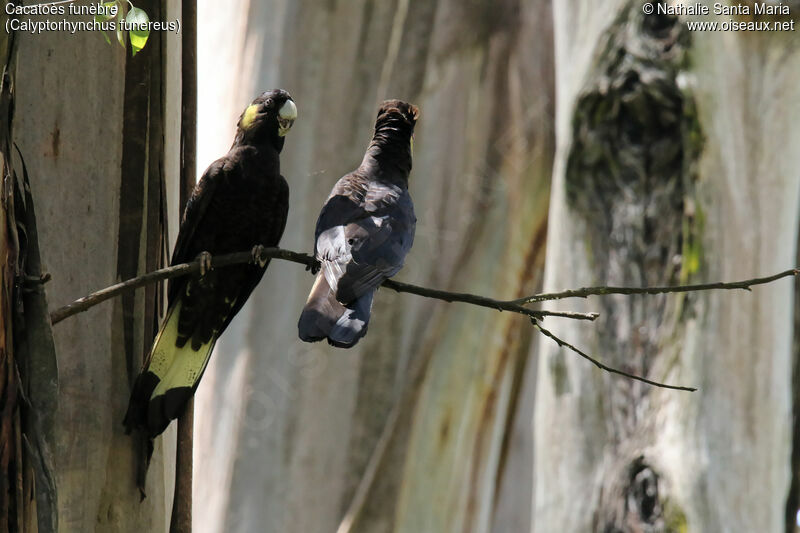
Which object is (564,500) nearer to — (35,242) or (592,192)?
(592,192)

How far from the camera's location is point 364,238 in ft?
5.97

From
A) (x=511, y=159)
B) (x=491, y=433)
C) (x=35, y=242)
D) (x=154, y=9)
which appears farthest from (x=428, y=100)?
(x=35, y=242)

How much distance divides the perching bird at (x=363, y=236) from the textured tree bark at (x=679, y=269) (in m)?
0.81

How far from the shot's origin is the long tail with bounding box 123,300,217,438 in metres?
1.47

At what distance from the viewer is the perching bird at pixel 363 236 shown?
152 cm

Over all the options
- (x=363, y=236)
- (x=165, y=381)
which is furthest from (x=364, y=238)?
(x=165, y=381)

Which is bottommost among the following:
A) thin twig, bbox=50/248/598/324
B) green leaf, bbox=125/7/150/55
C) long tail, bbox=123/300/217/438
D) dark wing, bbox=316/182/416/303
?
long tail, bbox=123/300/217/438

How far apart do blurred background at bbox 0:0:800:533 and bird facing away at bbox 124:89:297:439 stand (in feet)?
0.19

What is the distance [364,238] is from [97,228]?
53 centimetres

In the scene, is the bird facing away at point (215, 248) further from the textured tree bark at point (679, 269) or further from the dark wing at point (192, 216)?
the textured tree bark at point (679, 269)

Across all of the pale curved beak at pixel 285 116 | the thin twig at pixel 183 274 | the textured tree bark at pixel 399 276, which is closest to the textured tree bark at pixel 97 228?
the thin twig at pixel 183 274

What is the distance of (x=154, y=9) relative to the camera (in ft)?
5.20

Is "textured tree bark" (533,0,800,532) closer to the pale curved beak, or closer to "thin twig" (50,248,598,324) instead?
the pale curved beak

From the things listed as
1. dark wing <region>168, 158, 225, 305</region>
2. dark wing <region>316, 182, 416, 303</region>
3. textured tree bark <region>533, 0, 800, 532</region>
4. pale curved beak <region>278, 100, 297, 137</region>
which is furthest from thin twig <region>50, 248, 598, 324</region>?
textured tree bark <region>533, 0, 800, 532</region>
